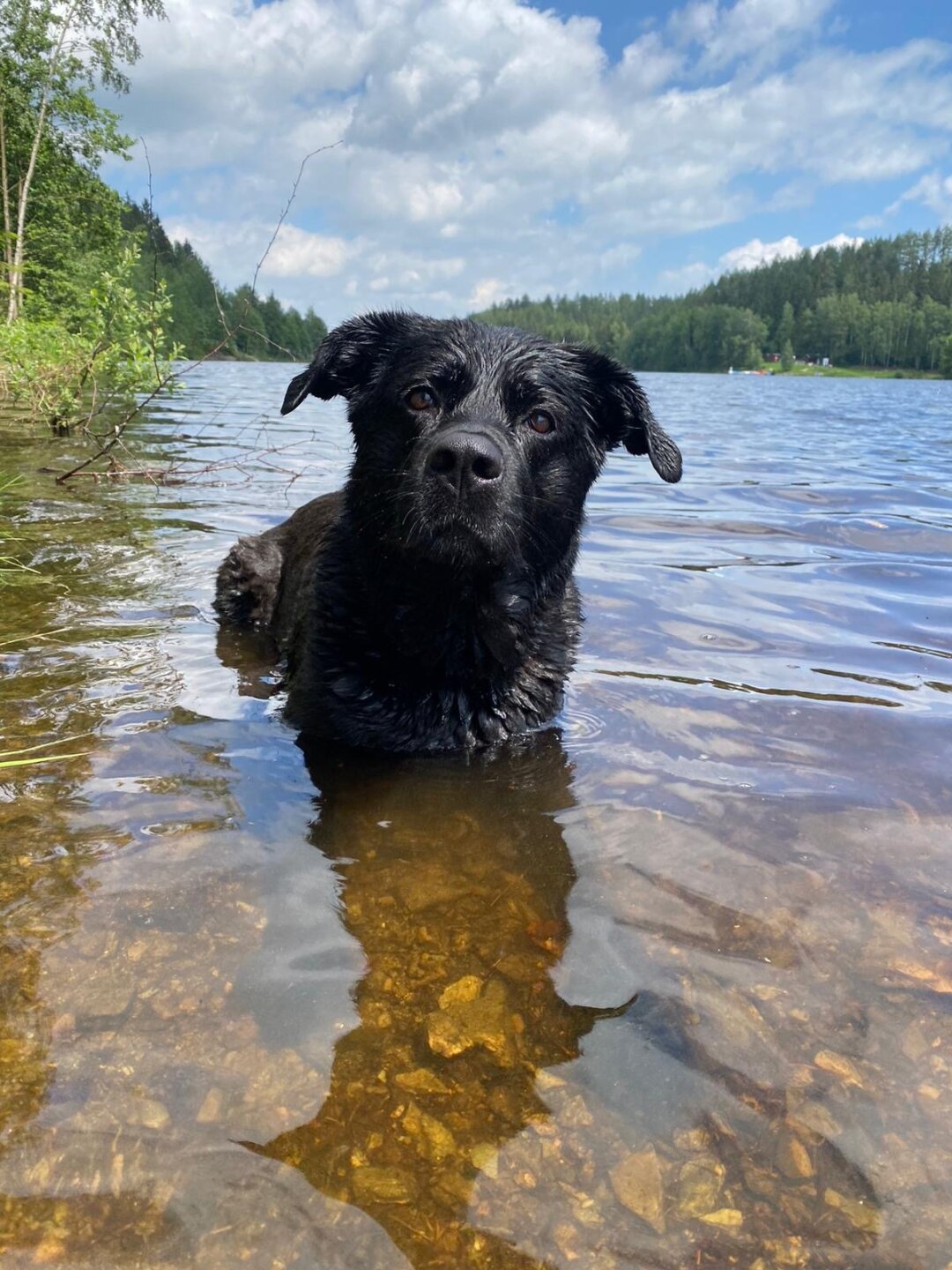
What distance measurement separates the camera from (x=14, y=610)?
553cm

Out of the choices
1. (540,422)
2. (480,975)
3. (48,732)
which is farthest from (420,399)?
(480,975)

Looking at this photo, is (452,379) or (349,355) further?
(349,355)

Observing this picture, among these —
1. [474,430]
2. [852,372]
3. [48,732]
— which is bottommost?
[48,732]

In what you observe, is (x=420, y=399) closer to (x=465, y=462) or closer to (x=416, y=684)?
(x=465, y=462)

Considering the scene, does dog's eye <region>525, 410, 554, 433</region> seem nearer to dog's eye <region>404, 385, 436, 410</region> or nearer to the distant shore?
dog's eye <region>404, 385, 436, 410</region>

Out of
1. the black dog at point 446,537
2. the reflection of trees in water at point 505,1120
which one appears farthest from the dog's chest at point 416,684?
the reflection of trees in water at point 505,1120

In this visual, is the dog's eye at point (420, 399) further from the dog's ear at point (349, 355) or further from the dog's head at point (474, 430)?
the dog's ear at point (349, 355)

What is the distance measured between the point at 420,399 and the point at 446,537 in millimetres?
898

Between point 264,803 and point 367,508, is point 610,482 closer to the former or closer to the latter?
point 367,508

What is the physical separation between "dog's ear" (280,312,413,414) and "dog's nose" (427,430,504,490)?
138 centimetres

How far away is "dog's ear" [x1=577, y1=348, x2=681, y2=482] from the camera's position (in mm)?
4676

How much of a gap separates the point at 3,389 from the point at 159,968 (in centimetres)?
1667

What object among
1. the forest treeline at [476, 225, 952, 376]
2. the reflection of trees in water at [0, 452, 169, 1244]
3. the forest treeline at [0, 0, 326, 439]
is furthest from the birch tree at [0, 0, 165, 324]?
the forest treeline at [476, 225, 952, 376]

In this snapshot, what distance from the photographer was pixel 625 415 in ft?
16.3
